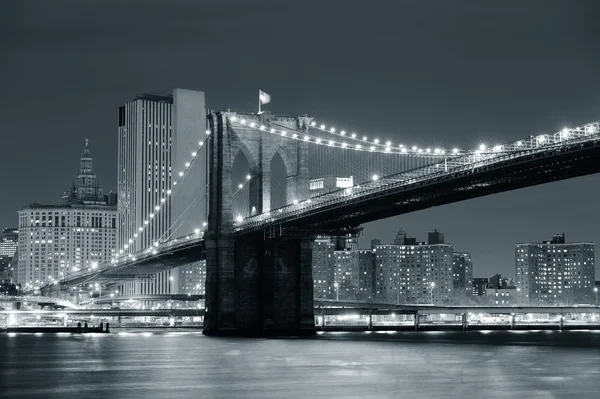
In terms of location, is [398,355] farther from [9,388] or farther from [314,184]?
[314,184]

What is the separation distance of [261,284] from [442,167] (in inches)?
761

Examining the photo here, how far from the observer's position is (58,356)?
6706 centimetres

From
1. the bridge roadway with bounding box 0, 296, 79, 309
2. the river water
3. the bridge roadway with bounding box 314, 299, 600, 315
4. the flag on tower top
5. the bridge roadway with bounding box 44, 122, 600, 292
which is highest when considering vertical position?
Result: the flag on tower top

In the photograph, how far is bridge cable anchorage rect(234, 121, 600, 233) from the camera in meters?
66.2

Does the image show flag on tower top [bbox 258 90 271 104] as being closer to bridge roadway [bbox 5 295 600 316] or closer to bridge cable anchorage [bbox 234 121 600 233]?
bridge cable anchorage [bbox 234 121 600 233]

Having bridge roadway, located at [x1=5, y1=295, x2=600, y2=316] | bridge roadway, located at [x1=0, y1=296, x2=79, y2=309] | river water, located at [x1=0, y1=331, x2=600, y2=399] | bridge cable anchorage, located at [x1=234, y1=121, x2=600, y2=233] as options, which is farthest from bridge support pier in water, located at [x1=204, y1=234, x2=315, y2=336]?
bridge roadway, located at [x1=0, y1=296, x2=79, y2=309]

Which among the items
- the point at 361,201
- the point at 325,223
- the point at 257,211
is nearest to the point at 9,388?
the point at 361,201

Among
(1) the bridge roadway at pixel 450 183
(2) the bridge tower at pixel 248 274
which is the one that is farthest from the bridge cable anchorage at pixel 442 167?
(2) the bridge tower at pixel 248 274

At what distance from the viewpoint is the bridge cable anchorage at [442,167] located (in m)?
66.2

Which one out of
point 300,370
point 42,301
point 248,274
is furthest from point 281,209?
point 42,301

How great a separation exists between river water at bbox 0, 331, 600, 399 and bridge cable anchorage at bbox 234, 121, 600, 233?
10596 millimetres

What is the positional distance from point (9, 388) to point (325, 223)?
4507cm

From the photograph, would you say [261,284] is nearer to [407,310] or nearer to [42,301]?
[407,310]

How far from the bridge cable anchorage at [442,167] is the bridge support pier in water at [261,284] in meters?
2.36
